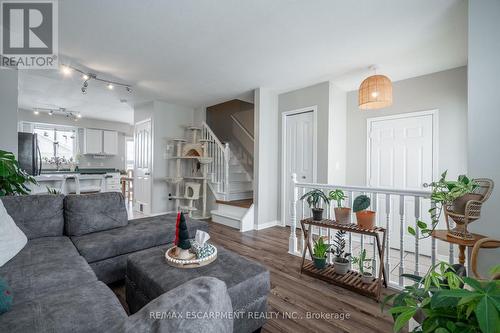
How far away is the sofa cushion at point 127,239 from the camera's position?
79.1 inches

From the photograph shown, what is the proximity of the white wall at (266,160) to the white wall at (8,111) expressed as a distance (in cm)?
343

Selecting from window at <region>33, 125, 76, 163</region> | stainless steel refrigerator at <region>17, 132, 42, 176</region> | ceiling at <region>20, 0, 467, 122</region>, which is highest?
ceiling at <region>20, 0, 467, 122</region>

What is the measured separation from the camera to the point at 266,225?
4.26 m

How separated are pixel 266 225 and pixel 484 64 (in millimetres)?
3503

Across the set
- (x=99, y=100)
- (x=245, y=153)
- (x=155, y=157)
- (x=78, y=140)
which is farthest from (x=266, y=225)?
(x=78, y=140)

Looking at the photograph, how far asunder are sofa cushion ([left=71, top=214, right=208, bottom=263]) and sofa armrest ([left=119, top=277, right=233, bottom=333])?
1788mm

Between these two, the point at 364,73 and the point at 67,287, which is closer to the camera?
the point at 67,287

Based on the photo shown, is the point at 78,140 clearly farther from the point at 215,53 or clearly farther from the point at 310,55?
the point at 310,55

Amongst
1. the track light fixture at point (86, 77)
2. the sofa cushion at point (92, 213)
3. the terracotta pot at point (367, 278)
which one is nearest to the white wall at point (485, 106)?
the terracotta pot at point (367, 278)

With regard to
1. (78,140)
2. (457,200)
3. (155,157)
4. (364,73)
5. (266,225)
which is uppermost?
(364,73)

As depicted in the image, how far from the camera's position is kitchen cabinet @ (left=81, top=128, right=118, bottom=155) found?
22.9ft

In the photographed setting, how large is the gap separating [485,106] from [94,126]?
8799 mm

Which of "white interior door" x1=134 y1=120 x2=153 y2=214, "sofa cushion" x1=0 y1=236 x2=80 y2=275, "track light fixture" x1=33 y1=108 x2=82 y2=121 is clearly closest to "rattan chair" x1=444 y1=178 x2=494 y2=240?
"sofa cushion" x1=0 y1=236 x2=80 y2=275

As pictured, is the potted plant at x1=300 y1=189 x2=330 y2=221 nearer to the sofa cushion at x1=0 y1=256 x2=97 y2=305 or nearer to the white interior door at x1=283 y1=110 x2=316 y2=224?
the white interior door at x1=283 y1=110 x2=316 y2=224
